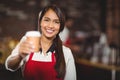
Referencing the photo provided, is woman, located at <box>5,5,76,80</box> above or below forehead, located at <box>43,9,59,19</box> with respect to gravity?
below

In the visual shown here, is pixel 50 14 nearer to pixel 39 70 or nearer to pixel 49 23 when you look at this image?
pixel 49 23

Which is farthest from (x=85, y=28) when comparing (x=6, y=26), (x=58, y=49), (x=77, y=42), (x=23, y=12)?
(x=58, y=49)

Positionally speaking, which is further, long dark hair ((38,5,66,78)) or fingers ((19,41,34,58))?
long dark hair ((38,5,66,78))

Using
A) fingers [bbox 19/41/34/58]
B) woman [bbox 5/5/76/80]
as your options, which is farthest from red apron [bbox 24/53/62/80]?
Result: fingers [bbox 19/41/34/58]

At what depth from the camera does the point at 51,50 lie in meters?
0.80

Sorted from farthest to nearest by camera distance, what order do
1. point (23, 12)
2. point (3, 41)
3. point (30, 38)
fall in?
point (23, 12), point (3, 41), point (30, 38)

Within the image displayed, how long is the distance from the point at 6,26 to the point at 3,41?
0.08 metres

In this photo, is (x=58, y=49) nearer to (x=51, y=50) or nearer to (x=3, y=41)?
(x=51, y=50)

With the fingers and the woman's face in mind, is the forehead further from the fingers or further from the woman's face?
the fingers

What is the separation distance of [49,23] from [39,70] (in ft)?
0.35

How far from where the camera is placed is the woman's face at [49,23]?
78 centimetres

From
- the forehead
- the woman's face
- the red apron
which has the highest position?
the forehead

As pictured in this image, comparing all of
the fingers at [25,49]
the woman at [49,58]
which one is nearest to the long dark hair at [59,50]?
the woman at [49,58]

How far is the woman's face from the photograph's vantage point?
2.56 ft
